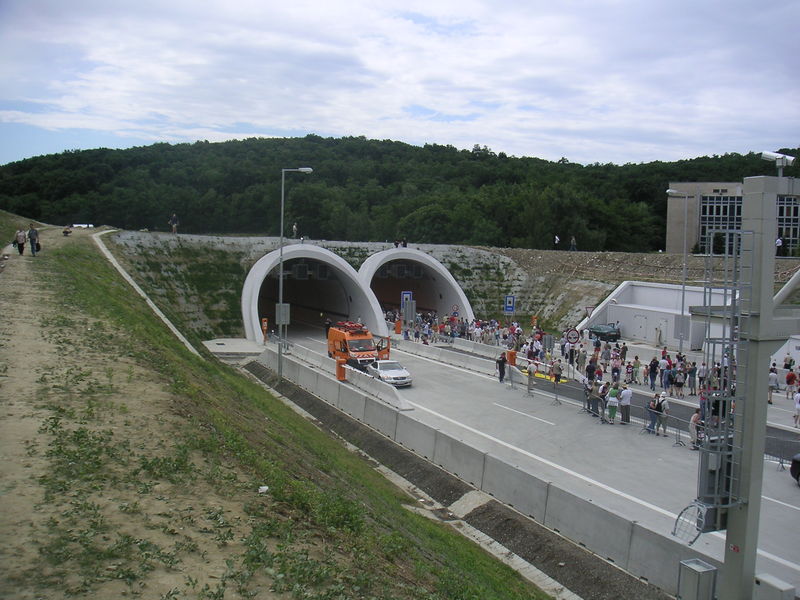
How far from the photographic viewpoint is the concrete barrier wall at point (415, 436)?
744 inches

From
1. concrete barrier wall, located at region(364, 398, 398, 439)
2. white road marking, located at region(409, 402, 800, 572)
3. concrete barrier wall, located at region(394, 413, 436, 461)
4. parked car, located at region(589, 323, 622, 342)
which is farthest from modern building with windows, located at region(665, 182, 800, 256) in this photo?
concrete barrier wall, located at region(394, 413, 436, 461)

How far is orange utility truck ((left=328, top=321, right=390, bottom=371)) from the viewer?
29234mm

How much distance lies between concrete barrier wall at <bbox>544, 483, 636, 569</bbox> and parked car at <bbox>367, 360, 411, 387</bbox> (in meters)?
12.7

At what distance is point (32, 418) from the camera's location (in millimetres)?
9922

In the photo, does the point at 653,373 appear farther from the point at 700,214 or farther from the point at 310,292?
the point at 700,214

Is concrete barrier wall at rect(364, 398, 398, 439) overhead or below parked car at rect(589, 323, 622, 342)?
below

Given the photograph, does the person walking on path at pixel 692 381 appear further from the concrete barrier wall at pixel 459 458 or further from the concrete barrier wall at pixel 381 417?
the concrete barrier wall at pixel 459 458

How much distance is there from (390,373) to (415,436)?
7.25m

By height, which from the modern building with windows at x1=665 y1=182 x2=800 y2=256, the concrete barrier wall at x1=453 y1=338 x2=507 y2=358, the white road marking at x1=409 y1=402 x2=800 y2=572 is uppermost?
the modern building with windows at x1=665 y1=182 x2=800 y2=256

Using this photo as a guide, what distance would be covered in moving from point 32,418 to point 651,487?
510 inches

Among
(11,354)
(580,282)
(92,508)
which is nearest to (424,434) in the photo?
(11,354)

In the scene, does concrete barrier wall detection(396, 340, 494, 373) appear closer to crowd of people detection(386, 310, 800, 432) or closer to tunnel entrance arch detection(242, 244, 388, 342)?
crowd of people detection(386, 310, 800, 432)

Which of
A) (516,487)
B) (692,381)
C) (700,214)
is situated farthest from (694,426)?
(700,214)

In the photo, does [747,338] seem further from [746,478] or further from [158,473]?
[158,473]
